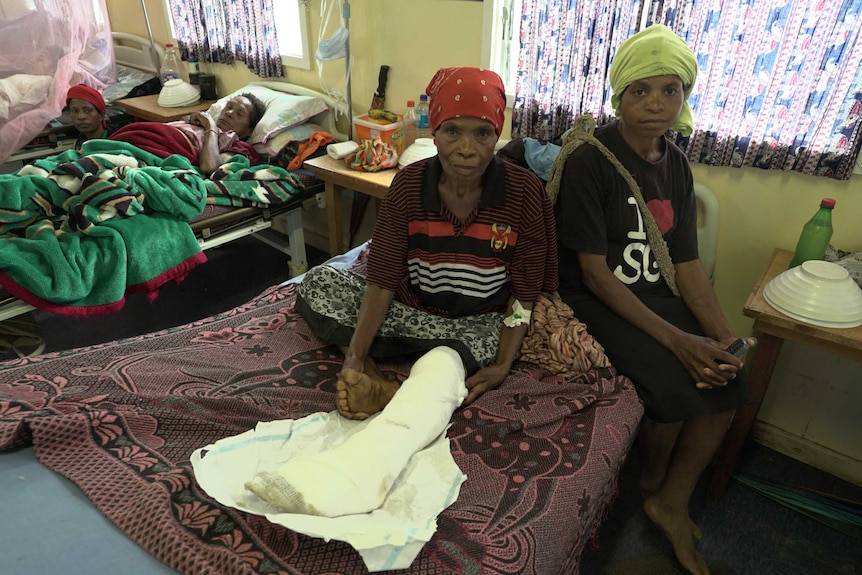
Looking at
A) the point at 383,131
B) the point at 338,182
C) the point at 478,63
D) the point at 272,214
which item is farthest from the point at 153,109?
the point at 478,63

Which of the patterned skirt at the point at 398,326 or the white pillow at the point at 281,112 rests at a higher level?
the white pillow at the point at 281,112

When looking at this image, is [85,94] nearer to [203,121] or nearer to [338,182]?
[203,121]

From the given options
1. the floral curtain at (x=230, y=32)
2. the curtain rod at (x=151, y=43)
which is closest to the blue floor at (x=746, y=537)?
the floral curtain at (x=230, y=32)

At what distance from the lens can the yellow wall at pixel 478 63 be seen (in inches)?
68.5

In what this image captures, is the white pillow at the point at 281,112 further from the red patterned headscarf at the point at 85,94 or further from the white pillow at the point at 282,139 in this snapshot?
the red patterned headscarf at the point at 85,94

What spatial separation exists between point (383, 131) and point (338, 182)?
0.28 metres

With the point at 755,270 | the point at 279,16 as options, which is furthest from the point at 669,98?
the point at 279,16

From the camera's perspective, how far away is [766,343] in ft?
5.06

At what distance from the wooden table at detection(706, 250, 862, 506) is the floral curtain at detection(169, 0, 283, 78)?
2.51 meters

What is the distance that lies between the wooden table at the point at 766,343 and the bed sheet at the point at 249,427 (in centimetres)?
43

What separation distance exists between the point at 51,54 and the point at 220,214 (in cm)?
128

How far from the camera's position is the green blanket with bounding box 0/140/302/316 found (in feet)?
5.95

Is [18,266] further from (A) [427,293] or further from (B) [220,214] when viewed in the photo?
(A) [427,293]

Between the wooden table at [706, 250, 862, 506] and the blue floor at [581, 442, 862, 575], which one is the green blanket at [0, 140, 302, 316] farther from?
the wooden table at [706, 250, 862, 506]
